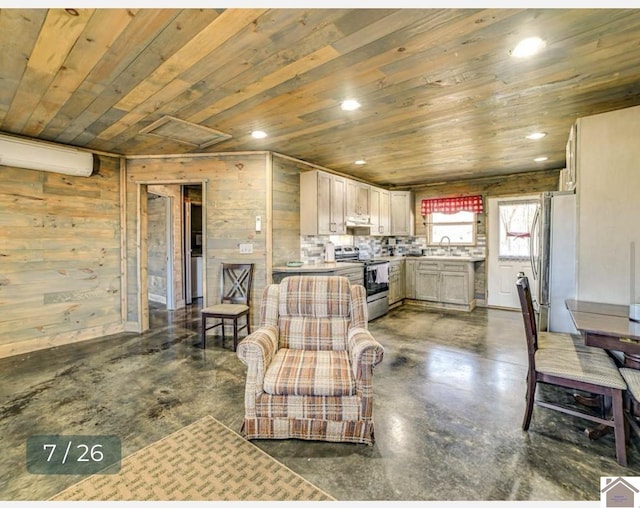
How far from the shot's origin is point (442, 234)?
6.50m

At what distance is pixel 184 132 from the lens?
338 centimetres

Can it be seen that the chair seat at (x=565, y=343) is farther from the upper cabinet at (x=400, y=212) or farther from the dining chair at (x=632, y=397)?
the upper cabinet at (x=400, y=212)

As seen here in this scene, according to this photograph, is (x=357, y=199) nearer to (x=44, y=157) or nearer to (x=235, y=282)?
(x=235, y=282)

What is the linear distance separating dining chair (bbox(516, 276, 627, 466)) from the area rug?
155cm

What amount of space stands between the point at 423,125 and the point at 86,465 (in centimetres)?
379

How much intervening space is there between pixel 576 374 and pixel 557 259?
4.41 ft

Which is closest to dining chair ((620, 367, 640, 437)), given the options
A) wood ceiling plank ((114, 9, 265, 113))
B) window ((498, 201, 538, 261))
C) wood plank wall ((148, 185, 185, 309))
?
wood ceiling plank ((114, 9, 265, 113))

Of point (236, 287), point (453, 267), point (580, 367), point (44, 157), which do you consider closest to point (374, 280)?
point (453, 267)

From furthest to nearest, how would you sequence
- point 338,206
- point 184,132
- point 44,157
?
point 338,206, point 44,157, point 184,132

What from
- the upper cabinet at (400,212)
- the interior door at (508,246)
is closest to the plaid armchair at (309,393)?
the upper cabinet at (400,212)

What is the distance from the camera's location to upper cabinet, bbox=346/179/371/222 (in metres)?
5.16

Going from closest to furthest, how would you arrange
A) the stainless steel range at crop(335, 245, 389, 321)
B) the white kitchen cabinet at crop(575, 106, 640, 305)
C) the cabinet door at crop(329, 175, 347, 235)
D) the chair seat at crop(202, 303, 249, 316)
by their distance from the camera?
1. the white kitchen cabinet at crop(575, 106, 640, 305)
2. the chair seat at crop(202, 303, 249, 316)
3. the cabinet door at crop(329, 175, 347, 235)
4. the stainless steel range at crop(335, 245, 389, 321)

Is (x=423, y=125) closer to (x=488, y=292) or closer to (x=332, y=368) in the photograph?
(x=332, y=368)

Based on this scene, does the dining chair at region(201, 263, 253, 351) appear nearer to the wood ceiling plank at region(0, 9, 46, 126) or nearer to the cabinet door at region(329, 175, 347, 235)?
the cabinet door at region(329, 175, 347, 235)
